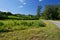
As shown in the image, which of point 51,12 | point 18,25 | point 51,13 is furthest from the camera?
point 51,12

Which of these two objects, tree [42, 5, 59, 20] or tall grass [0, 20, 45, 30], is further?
tree [42, 5, 59, 20]

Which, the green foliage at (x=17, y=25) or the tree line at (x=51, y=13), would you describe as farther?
the tree line at (x=51, y=13)

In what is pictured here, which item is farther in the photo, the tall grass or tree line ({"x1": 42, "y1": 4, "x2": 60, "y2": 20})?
tree line ({"x1": 42, "y1": 4, "x2": 60, "y2": 20})

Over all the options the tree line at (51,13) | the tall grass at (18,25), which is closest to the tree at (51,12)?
the tree line at (51,13)

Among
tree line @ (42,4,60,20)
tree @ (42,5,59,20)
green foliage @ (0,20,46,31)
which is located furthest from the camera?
tree @ (42,5,59,20)

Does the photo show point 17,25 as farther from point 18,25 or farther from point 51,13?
point 51,13

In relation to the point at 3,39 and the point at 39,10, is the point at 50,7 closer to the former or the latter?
the point at 39,10

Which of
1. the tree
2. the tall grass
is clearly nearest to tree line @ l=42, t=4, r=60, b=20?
the tree

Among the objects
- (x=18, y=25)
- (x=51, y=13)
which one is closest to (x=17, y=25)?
(x=18, y=25)

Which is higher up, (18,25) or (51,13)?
(18,25)

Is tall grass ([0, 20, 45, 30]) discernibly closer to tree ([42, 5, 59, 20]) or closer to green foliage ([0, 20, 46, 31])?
green foliage ([0, 20, 46, 31])

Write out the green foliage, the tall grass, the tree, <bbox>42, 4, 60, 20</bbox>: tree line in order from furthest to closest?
the tree
<bbox>42, 4, 60, 20</bbox>: tree line
the tall grass
the green foliage

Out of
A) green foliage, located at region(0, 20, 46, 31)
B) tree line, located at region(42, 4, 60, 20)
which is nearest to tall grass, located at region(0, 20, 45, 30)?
green foliage, located at region(0, 20, 46, 31)

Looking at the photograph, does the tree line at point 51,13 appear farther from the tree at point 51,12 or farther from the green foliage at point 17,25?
the green foliage at point 17,25
